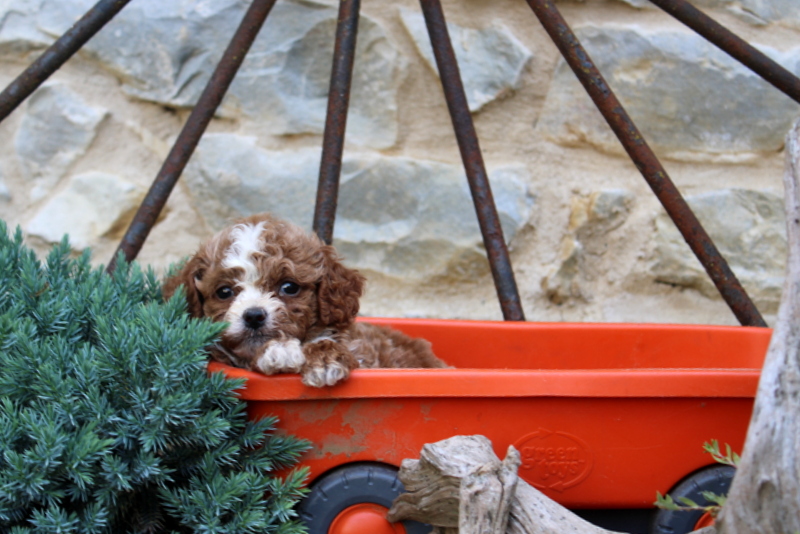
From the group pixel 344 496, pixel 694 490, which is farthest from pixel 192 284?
pixel 694 490

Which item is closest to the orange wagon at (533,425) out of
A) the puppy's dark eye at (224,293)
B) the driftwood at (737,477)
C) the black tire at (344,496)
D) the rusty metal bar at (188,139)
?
the black tire at (344,496)

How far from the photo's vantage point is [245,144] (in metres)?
3.11

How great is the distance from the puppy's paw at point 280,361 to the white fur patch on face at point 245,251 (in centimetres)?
38

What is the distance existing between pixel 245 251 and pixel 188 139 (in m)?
0.57

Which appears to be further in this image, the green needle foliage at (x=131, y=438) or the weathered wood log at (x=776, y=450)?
the green needle foliage at (x=131, y=438)

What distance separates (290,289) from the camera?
2281 millimetres

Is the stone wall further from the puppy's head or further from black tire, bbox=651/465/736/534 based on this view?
black tire, bbox=651/465/736/534

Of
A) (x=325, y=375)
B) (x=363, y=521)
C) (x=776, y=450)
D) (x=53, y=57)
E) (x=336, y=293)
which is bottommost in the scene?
(x=363, y=521)

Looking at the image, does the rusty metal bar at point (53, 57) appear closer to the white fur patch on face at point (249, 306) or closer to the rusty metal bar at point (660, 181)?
the white fur patch on face at point (249, 306)

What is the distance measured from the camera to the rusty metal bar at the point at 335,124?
8.40 feet

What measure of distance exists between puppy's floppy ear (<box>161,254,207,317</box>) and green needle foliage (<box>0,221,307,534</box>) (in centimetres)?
38

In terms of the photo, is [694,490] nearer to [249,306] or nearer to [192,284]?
[249,306]

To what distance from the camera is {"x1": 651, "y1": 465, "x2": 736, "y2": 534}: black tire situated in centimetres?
187

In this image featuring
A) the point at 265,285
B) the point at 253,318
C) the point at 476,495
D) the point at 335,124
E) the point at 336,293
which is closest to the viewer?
the point at 476,495
